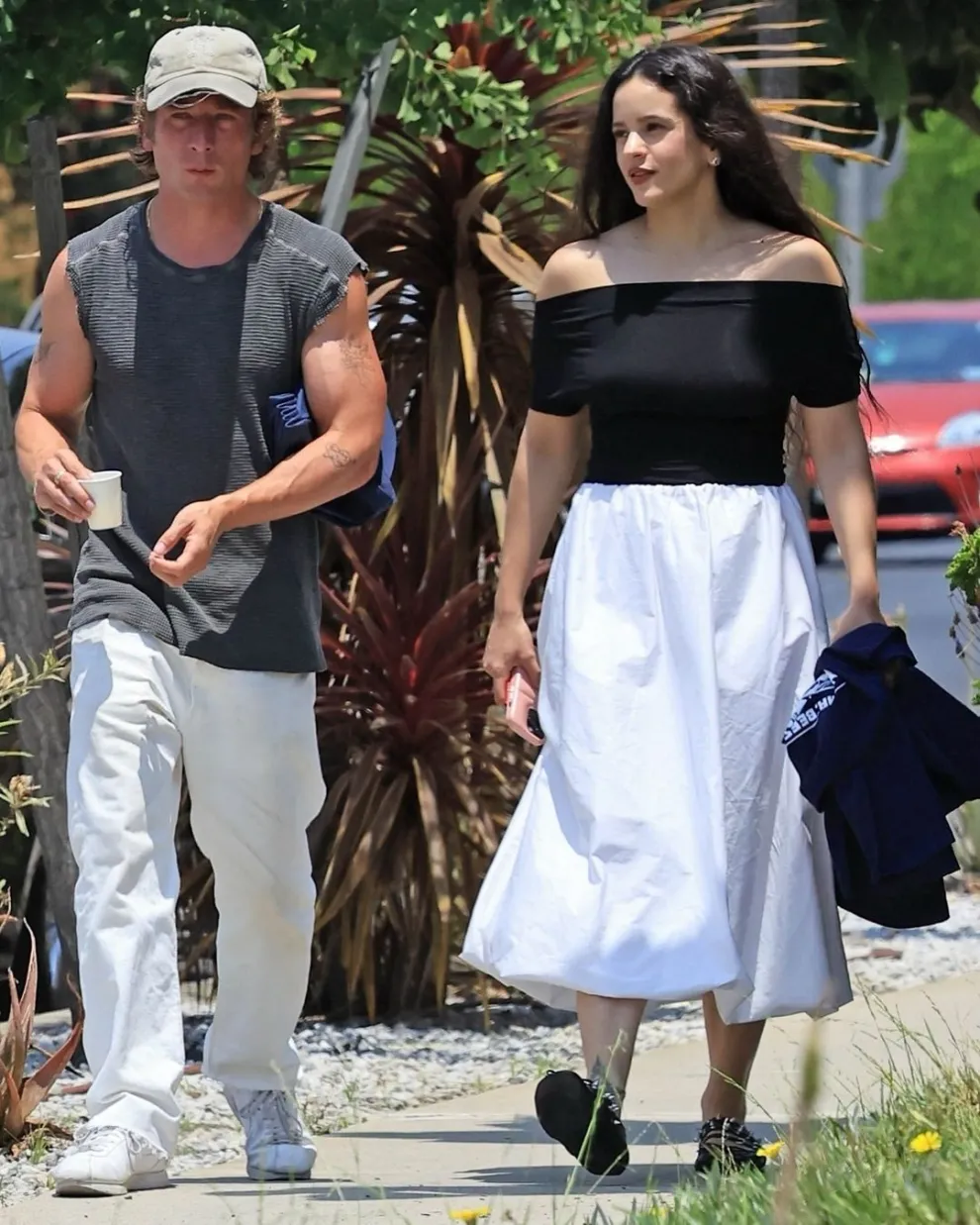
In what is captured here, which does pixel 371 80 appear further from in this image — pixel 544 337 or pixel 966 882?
pixel 966 882

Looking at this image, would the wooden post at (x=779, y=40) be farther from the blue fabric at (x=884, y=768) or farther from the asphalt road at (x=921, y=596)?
the asphalt road at (x=921, y=596)

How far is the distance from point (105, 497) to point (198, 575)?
11.1 inches

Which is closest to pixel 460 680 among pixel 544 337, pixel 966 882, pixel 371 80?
pixel 371 80

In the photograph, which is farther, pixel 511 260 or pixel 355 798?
pixel 511 260

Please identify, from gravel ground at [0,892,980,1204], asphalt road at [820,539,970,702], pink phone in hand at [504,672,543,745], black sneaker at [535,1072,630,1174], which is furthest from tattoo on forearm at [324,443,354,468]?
asphalt road at [820,539,970,702]

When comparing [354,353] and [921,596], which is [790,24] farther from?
[921,596]

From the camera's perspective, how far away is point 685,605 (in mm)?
4277

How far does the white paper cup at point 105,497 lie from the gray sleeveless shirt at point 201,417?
0.19m

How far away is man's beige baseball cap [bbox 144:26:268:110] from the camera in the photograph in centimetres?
434

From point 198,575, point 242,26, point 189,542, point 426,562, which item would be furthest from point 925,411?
point 189,542

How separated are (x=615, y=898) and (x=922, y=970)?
2.89 metres

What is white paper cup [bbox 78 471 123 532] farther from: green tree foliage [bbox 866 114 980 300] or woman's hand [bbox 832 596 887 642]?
green tree foliage [bbox 866 114 980 300]

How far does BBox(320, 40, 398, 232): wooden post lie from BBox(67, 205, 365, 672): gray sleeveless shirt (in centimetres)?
181

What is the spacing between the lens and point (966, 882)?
27.5 ft
